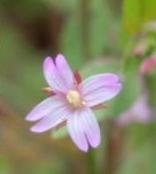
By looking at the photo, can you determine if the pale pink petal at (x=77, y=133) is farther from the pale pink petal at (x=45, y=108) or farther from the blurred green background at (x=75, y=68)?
the blurred green background at (x=75, y=68)

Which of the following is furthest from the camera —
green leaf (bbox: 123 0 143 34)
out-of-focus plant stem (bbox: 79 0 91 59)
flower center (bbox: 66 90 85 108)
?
out-of-focus plant stem (bbox: 79 0 91 59)

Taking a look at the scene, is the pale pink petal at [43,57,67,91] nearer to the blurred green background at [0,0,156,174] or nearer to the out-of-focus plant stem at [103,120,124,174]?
the blurred green background at [0,0,156,174]

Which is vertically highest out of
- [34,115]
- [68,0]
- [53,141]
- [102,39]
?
[68,0]

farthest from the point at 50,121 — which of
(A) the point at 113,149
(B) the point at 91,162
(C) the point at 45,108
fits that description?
(A) the point at 113,149

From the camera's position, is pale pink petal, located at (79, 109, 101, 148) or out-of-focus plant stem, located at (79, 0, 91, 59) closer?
pale pink petal, located at (79, 109, 101, 148)

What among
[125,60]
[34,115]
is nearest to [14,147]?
[125,60]

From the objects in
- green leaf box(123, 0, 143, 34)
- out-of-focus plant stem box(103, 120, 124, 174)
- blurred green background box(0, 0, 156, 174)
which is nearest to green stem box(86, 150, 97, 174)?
blurred green background box(0, 0, 156, 174)

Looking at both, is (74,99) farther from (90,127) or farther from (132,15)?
(132,15)

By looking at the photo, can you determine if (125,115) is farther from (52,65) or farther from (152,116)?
(52,65)
